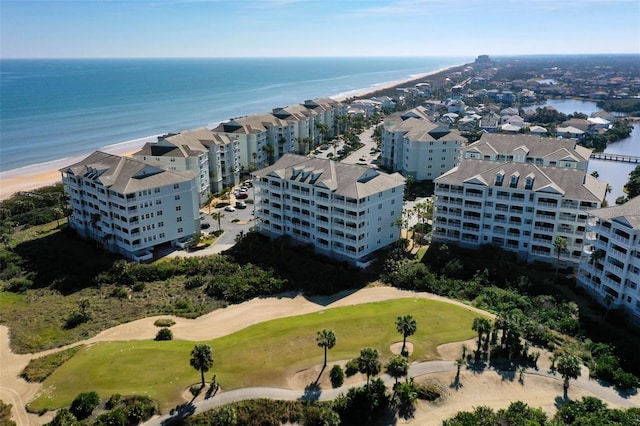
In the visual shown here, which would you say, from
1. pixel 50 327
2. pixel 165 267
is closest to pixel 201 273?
pixel 165 267

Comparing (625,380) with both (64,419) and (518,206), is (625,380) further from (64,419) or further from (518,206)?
(64,419)

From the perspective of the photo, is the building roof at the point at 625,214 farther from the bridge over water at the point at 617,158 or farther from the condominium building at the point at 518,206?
the bridge over water at the point at 617,158

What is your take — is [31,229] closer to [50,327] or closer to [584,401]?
[50,327]

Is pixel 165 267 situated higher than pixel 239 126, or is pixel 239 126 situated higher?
pixel 239 126

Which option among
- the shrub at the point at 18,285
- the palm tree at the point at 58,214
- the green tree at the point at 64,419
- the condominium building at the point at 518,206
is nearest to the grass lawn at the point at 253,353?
the green tree at the point at 64,419

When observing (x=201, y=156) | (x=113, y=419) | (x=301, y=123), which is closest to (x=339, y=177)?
(x=201, y=156)

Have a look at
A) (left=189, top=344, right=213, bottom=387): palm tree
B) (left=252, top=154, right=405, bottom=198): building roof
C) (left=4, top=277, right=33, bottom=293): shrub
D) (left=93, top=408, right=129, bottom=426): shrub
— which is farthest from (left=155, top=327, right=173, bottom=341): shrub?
(left=252, top=154, right=405, bottom=198): building roof
